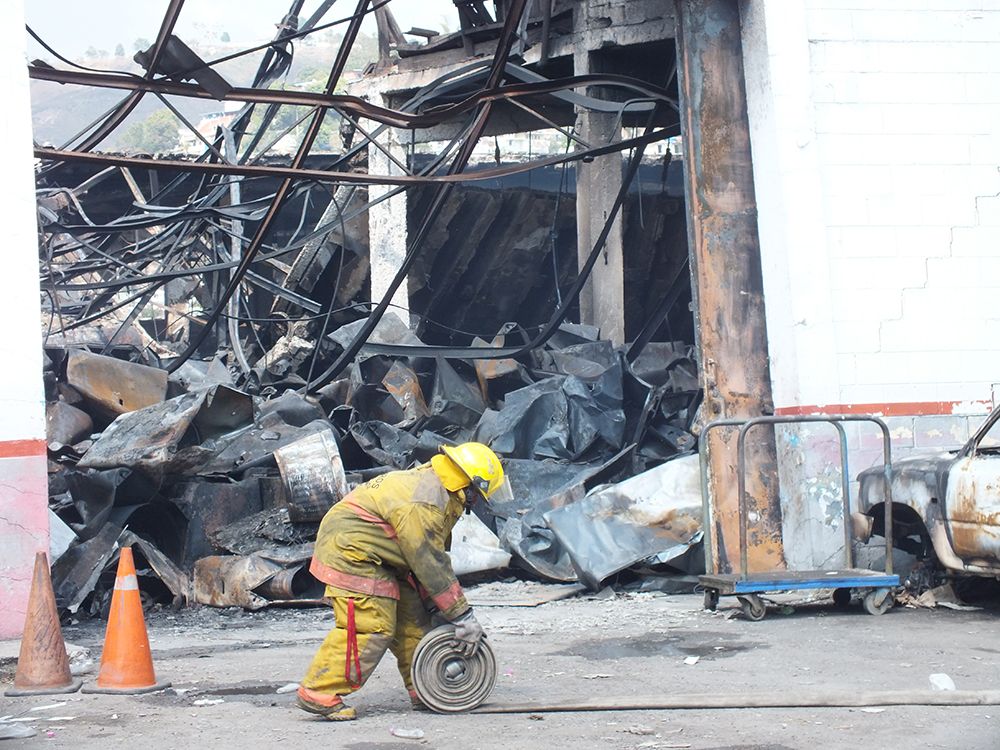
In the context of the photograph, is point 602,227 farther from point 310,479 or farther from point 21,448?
point 21,448

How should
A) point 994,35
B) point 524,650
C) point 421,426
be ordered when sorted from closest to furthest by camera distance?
point 524,650
point 994,35
point 421,426

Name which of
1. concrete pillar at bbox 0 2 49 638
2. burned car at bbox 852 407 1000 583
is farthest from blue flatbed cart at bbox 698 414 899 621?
concrete pillar at bbox 0 2 49 638

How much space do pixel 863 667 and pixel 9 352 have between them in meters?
5.14

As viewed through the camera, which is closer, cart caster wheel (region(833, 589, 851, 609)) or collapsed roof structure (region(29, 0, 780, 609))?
cart caster wheel (region(833, 589, 851, 609))

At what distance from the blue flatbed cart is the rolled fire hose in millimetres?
2810

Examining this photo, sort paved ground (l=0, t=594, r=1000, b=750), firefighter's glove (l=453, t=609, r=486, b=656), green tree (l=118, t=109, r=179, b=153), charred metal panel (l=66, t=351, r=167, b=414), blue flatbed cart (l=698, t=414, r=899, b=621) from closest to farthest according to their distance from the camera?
paved ground (l=0, t=594, r=1000, b=750) → firefighter's glove (l=453, t=609, r=486, b=656) → blue flatbed cart (l=698, t=414, r=899, b=621) → charred metal panel (l=66, t=351, r=167, b=414) → green tree (l=118, t=109, r=179, b=153)

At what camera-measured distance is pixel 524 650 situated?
6.98 m

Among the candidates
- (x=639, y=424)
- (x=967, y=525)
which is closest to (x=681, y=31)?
(x=639, y=424)

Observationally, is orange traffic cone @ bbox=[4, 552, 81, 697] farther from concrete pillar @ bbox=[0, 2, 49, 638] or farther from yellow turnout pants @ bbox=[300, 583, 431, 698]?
yellow turnout pants @ bbox=[300, 583, 431, 698]

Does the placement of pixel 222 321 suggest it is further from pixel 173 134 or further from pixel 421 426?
pixel 173 134

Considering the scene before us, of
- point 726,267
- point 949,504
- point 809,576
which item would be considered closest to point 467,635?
point 809,576

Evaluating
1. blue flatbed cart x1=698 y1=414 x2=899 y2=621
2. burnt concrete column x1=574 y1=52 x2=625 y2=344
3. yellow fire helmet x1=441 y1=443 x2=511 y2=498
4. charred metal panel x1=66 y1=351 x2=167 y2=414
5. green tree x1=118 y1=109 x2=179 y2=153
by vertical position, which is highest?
green tree x1=118 y1=109 x2=179 y2=153

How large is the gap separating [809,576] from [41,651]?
15.0 ft

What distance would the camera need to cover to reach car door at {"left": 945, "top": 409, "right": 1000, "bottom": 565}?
7.29 metres
